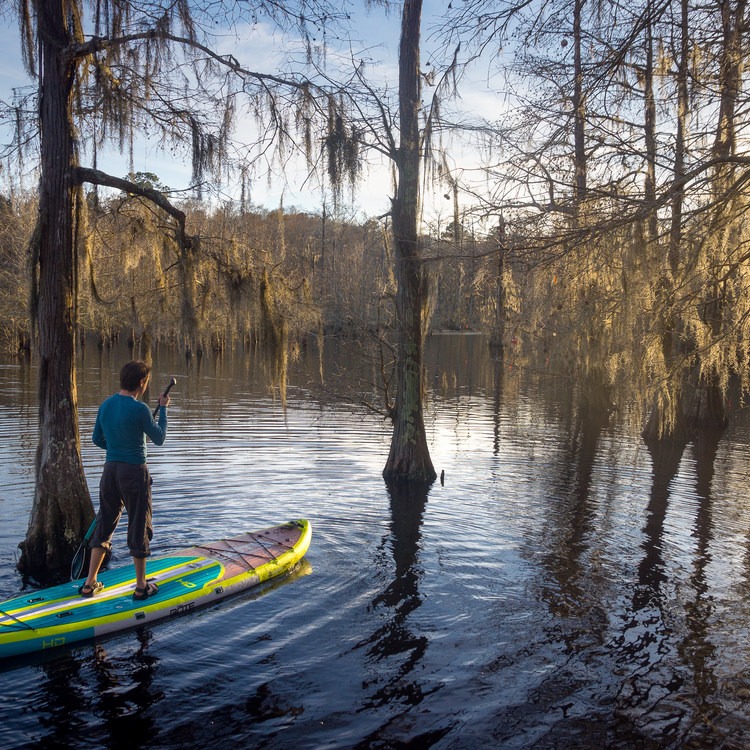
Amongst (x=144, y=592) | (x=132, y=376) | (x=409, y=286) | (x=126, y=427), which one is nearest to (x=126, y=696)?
(x=144, y=592)

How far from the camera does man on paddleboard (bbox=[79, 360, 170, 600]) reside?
564 cm

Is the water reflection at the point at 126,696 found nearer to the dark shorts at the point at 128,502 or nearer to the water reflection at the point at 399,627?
the dark shorts at the point at 128,502

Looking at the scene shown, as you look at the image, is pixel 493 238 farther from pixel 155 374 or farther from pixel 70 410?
pixel 155 374

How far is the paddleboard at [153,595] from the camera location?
533 cm

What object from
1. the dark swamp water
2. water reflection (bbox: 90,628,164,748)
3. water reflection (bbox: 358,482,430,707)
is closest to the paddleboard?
the dark swamp water

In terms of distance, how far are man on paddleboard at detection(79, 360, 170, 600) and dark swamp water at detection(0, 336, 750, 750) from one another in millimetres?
769

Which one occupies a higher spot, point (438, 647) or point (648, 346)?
point (648, 346)

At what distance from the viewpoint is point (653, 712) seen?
4.72m

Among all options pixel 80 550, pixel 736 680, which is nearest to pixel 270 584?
pixel 80 550

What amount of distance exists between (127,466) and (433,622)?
3.03 meters

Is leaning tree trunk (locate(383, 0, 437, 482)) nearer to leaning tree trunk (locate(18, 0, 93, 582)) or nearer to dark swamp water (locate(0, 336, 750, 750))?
dark swamp water (locate(0, 336, 750, 750))

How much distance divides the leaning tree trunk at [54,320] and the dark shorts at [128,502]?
101cm

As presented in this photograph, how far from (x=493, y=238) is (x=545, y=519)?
5085mm

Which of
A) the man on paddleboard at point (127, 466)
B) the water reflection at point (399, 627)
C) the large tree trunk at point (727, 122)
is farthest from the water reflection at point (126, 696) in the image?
the large tree trunk at point (727, 122)
